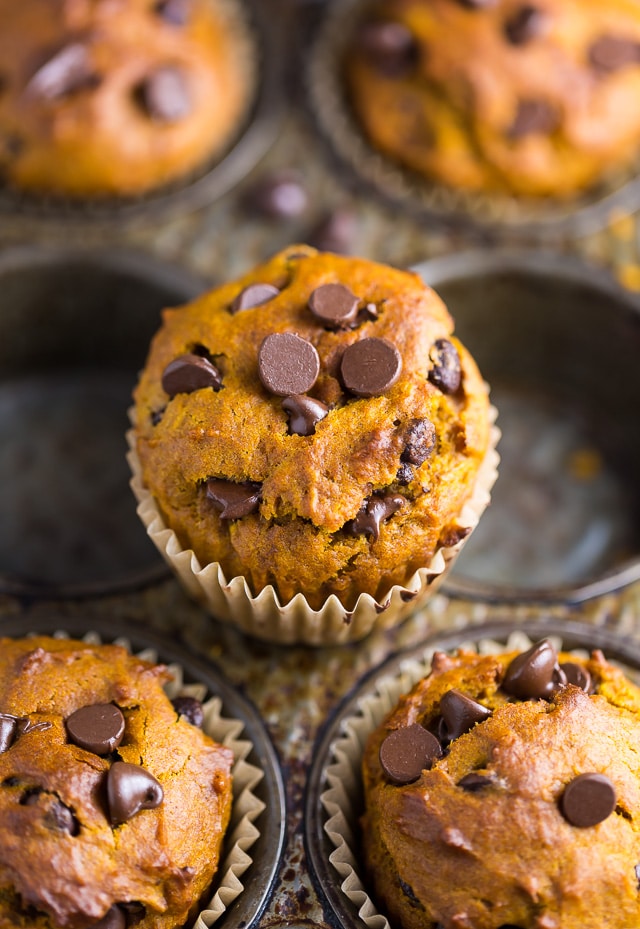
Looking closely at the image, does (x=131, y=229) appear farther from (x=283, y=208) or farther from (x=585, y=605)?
(x=585, y=605)

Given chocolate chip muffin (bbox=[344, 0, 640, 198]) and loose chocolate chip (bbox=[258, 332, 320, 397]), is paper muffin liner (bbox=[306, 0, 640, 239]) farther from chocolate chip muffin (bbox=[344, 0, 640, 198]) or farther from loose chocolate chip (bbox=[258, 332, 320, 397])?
loose chocolate chip (bbox=[258, 332, 320, 397])

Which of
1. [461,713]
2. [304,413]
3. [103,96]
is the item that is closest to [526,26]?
[103,96]

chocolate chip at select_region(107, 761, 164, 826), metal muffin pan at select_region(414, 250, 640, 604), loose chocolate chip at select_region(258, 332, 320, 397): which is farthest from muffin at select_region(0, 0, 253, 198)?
chocolate chip at select_region(107, 761, 164, 826)

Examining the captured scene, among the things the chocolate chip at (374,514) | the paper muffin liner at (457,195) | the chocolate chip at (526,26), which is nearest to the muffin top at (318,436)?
the chocolate chip at (374,514)

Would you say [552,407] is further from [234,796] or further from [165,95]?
[234,796]

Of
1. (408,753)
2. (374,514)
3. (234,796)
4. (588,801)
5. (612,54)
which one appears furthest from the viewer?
(612,54)

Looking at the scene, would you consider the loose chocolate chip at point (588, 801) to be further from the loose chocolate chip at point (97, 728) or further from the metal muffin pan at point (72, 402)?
the metal muffin pan at point (72, 402)

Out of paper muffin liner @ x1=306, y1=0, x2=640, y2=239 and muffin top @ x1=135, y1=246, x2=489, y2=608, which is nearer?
muffin top @ x1=135, y1=246, x2=489, y2=608
